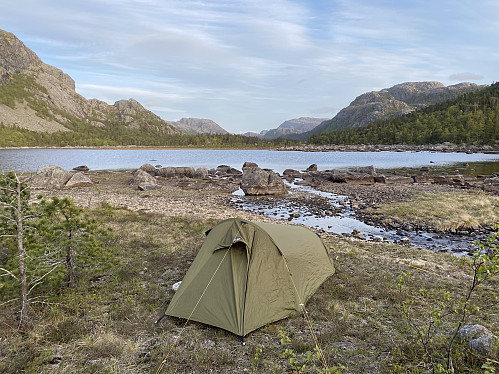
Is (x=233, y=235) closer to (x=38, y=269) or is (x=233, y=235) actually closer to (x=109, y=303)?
(x=109, y=303)

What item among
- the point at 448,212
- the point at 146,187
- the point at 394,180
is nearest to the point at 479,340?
the point at 448,212

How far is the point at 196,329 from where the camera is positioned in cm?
683

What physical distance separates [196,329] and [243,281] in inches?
60.4

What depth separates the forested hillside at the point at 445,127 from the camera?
111562 mm

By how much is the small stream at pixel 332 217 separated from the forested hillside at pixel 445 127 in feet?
356

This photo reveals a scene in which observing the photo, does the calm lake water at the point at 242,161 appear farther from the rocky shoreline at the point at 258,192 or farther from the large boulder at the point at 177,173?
the rocky shoreline at the point at 258,192

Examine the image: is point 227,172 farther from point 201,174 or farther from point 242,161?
point 242,161

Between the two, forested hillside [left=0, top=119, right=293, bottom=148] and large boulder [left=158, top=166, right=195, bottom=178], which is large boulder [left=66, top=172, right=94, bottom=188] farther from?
forested hillside [left=0, top=119, right=293, bottom=148]

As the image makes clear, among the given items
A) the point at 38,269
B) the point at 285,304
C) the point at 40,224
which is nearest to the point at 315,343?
the point at 285,304

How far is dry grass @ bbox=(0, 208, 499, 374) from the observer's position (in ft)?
18.1

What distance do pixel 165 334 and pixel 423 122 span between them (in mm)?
160828

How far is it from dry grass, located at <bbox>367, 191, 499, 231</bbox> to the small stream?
5.00ft

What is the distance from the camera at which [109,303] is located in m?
7.88

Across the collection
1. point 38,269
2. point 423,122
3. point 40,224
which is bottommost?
point 38,269
